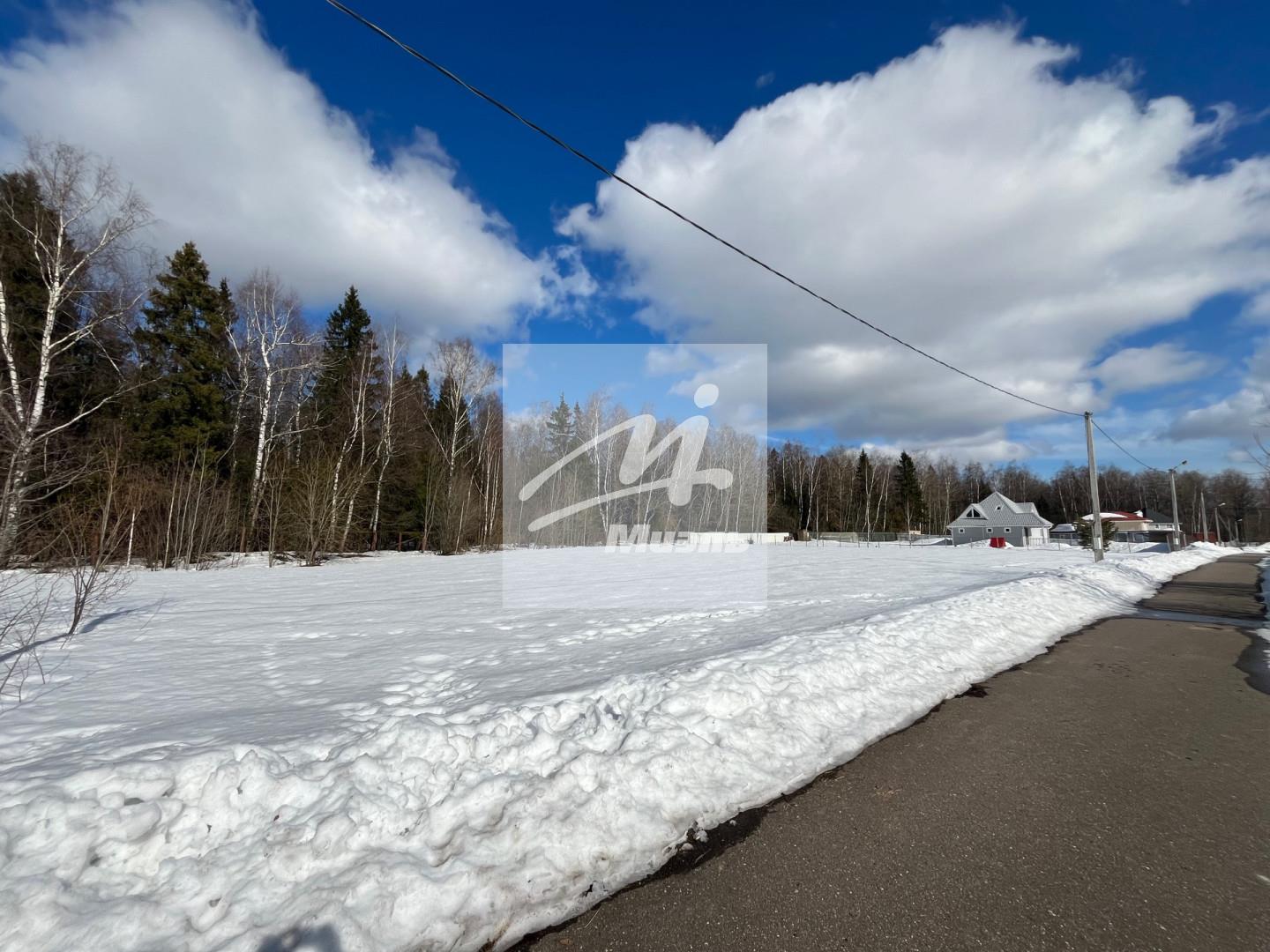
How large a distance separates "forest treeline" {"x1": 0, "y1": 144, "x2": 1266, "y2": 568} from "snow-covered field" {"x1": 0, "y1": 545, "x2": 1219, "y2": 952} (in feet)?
11.4

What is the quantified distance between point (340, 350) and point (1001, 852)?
1497 inches

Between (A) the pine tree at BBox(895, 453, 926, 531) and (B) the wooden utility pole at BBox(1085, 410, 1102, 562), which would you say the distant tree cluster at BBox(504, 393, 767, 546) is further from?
(A) the pine tree at BBox(895, 453, 926, 531)

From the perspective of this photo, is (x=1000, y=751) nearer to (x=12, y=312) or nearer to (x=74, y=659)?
(x=74, y=659)

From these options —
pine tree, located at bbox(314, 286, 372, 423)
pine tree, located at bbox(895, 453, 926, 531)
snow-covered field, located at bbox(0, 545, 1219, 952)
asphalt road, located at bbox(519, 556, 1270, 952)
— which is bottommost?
asphalt road, located at bbox(519, 556, 1270, 952)

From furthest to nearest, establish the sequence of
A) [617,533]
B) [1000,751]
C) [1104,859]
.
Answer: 1. [617,533]
2. [1000,751]
3. [1104,859]

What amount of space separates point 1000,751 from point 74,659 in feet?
28.6

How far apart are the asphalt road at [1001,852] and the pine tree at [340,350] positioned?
2890 centimetres

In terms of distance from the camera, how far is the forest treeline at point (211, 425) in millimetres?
13508

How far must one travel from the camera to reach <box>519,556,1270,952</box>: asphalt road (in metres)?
2.12

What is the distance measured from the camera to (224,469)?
78.8ft

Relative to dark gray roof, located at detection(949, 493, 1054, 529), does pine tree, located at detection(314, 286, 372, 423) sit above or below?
above

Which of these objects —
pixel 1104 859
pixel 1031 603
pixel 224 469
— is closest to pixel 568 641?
pixel 1104 859

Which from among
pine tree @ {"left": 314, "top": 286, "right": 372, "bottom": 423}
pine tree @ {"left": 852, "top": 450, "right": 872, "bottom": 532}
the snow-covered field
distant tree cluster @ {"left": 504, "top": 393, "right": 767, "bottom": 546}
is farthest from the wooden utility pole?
pine tree @ {"left": 852, "top": 450, "right": 872, "bottom": 532}

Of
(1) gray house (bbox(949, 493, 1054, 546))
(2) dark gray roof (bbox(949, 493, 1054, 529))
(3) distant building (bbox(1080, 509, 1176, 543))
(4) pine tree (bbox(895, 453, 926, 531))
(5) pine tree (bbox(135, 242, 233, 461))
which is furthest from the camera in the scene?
(4) pine tree (bbox(895, 453, 926, 531))
